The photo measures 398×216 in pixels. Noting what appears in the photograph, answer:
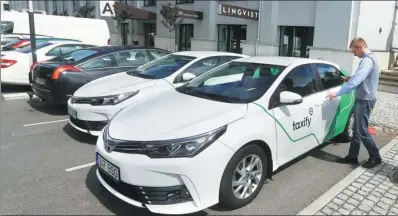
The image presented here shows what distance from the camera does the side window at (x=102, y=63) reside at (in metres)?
7.05

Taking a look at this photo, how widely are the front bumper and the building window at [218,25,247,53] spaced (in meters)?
17.4

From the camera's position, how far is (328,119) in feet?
15.2

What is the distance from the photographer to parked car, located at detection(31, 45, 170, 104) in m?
6.63

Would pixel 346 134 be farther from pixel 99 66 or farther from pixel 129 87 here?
pixel 99 66

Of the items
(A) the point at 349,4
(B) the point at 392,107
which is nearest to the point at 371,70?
(B) the point at 392,107

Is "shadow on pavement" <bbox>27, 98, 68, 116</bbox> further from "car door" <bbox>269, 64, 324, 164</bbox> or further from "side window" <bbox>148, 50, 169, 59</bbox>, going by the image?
"car door" <bbox>269, 64, 324, 164</bbox>

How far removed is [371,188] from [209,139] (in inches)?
83.7

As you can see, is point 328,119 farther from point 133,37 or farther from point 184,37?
point 133,37

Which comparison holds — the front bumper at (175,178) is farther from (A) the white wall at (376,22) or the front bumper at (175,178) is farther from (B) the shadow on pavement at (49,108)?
(A) the white wall at (376,22)

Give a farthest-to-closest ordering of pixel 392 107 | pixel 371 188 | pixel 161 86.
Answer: pixel 392 107 < pixel 161 86 < pixel 371 188

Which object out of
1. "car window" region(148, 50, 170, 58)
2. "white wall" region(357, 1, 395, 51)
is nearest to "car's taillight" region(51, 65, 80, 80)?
"car window" region(148, 50, 170, 58)

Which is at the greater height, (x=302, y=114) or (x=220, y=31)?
(x=220, y=31)

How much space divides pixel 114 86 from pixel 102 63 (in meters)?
1.85

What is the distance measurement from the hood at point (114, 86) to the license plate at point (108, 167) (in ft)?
6.77
